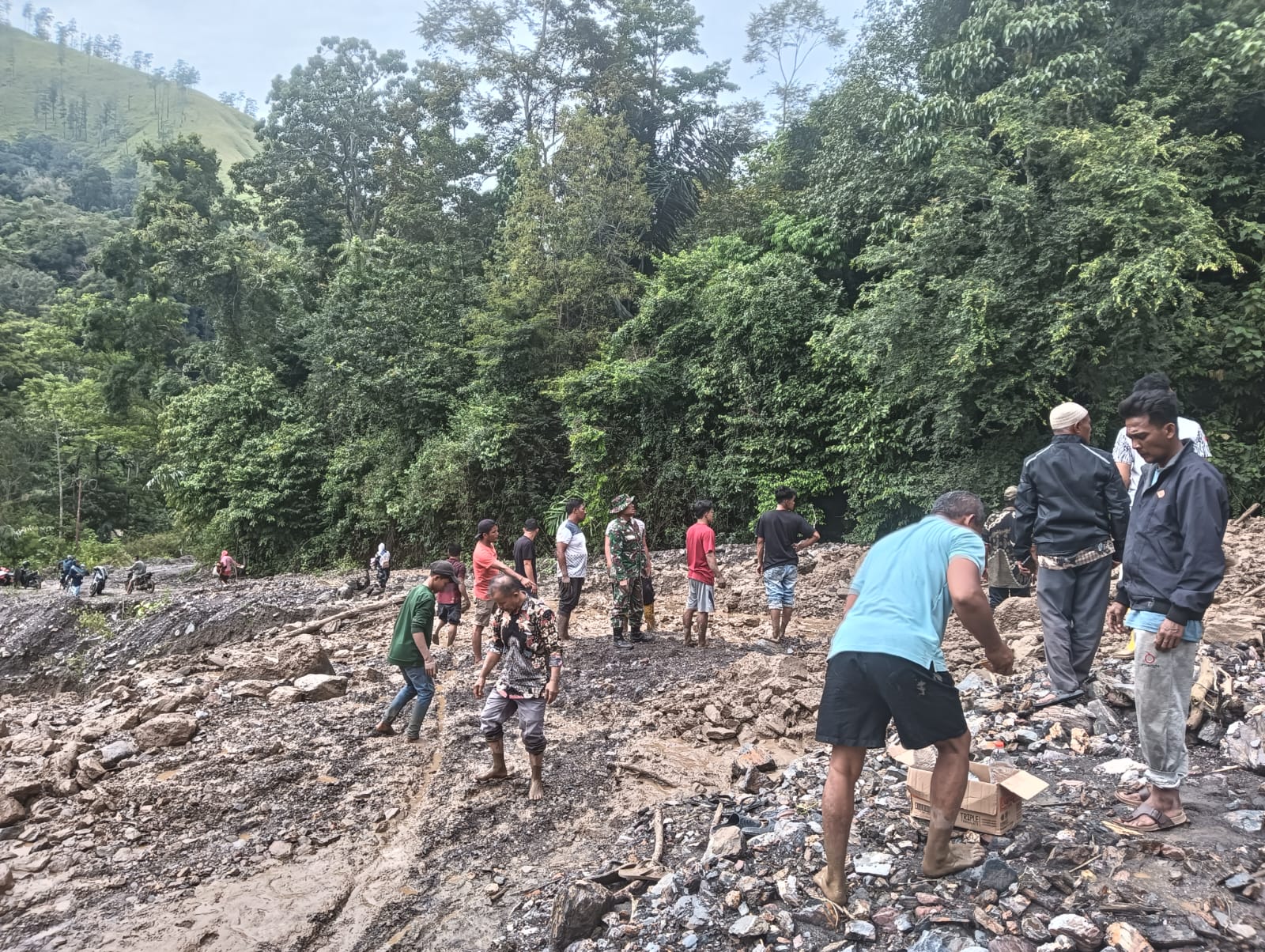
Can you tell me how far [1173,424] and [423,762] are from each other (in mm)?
5462

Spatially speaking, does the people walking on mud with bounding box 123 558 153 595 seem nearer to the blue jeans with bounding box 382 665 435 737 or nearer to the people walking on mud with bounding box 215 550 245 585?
the people walking on mud with bounding box 215 550 245 585

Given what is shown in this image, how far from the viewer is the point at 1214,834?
289 centimetres

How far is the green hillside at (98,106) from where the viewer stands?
122 meters

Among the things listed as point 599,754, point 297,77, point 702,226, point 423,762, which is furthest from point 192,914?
point 297,77

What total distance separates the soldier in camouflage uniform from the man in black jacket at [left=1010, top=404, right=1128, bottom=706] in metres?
4.54

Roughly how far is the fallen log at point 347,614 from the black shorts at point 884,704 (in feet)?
33.4

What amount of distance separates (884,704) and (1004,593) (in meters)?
5.35

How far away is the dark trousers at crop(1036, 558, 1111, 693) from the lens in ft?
13.3

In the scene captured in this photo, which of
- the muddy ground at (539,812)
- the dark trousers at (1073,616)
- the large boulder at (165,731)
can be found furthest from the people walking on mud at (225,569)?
the dark trousers at (1073,616)

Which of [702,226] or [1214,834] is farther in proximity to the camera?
[702,226]

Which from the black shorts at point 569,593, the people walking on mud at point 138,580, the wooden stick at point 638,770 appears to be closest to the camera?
the wooden stick at point 638,770

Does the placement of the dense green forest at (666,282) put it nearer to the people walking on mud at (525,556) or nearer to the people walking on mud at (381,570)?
the people walking on mud at (381,570)

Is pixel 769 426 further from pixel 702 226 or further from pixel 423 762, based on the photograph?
pixel 423 762

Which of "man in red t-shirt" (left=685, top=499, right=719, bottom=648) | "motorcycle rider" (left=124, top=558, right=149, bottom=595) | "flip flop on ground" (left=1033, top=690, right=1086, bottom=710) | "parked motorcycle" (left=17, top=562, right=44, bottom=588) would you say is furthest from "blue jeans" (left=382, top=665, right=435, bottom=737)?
"parked motorcycle" (left=17, top=562, right=44, bottom=588)
